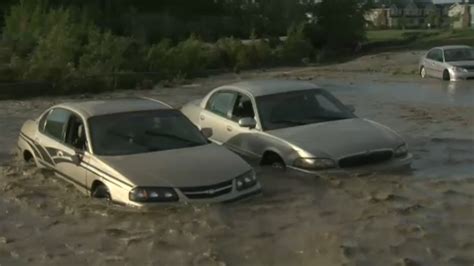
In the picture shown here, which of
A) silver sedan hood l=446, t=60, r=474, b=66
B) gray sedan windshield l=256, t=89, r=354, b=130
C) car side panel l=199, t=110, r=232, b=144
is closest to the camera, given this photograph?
gray sedan windshield l=256, t=89, r=354, b=130

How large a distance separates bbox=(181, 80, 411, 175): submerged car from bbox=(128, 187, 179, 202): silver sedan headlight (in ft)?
8.08

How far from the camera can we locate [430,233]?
26.4 ft

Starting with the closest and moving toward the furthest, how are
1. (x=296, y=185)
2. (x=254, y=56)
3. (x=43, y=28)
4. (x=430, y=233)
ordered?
(x=430, y=233) → (x=296, y=185) → (x=43, y=28) → (x=254, y=56)

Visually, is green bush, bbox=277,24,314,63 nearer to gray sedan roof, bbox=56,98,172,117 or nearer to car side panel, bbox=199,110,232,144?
car side panel, bbox=199,110,232,144

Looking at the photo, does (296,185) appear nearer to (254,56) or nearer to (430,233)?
(430,233)

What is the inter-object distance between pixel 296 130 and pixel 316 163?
821mm

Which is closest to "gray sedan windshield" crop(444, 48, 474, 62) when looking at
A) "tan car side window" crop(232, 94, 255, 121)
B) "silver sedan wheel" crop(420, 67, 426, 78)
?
"silver sedan wheel" crop(420, 67, 426, 78)

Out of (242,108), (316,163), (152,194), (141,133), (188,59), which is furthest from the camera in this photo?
(188,59)

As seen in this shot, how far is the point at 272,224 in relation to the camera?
8531 mm

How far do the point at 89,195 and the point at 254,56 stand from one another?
3926 cm

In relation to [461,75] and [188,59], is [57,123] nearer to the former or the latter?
[461,75]

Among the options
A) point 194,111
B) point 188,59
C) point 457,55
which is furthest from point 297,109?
point 188,59

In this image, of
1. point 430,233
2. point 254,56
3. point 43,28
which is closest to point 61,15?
point 43,28

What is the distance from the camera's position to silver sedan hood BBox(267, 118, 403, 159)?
10508 millimetres
